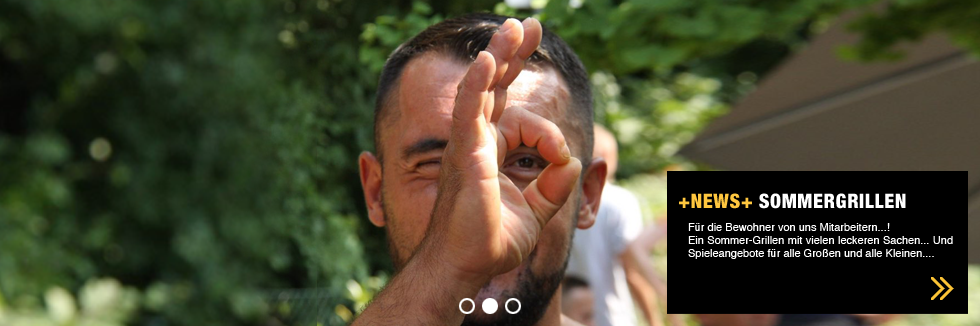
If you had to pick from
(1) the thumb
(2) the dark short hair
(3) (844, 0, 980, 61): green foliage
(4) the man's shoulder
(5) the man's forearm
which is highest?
(3) (844, 0, 980, 61): green foliage

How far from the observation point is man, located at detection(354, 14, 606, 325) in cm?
132

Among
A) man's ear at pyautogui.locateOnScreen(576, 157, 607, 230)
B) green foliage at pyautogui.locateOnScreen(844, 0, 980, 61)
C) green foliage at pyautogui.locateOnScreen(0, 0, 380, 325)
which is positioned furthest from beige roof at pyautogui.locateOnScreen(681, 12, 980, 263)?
green foliage at pyautogui.locateOnScreen(0, 0, 380, 325)

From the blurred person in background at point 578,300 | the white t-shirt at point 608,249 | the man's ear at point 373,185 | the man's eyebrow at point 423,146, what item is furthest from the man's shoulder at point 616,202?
the man's eyebrow at point 423,146

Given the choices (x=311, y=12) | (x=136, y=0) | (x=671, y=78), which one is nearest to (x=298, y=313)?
(x=311, y=12)

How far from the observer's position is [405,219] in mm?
1605

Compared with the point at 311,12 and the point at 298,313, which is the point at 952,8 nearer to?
the point at 311,12

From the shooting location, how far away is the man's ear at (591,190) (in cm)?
169

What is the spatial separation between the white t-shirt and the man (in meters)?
1.85

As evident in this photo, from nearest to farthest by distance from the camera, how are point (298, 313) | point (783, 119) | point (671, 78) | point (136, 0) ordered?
point (298, 313) < point (783, 119) < point (671, 78) < point (136, 0)

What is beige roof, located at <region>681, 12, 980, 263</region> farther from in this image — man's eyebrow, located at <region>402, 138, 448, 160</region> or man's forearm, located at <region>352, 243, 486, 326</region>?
man's forearm, located at <region>352, 243, 486, 326</region>

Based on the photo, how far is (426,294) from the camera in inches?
53.7

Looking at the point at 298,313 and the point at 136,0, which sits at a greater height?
the point at 136,0

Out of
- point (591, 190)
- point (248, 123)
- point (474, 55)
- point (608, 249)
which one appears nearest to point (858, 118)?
point (608, 249)

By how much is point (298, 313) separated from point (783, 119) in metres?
1.65
